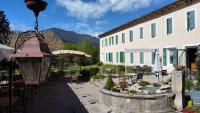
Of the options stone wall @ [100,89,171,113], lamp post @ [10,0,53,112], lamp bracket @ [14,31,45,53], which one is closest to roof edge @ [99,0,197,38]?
stone wall @ [100,89,171,113]

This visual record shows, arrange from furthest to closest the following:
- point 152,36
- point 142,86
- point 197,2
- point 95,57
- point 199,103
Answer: point 95,57 → point 152,36 → point 197,2 → point 142,86 → point 199,103

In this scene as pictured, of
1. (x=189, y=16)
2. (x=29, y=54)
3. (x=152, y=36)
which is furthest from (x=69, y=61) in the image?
(x=29, y=54)

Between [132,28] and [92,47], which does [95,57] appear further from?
[132,28]

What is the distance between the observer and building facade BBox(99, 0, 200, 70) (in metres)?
22.5

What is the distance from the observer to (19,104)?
13.3m

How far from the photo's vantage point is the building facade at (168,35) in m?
22.5

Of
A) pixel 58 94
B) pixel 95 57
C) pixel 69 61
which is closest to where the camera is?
pixel 58 94

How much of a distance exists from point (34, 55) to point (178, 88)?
10.9m

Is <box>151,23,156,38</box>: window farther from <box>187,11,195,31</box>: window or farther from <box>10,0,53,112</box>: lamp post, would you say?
<box>10,0,53,112</box>: lamp post

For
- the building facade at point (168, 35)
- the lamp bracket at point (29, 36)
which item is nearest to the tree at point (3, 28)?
the building facade at point (168, 35)

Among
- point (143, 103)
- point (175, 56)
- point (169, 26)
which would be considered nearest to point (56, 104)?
point (143, 103)

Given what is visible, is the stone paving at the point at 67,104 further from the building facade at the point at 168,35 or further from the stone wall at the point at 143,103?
the building facade at the point at 168,35

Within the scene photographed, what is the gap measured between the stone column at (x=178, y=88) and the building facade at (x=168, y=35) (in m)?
8.77

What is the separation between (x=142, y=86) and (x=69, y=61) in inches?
1560
